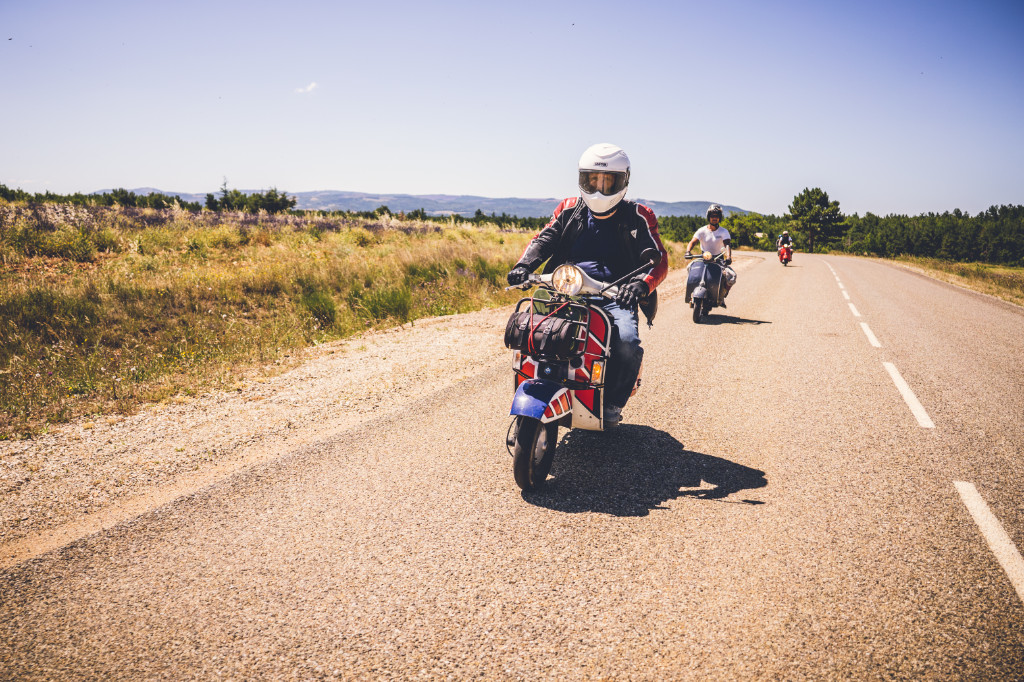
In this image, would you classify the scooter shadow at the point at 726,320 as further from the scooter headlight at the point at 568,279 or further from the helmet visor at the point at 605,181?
the scooter headlight at the point at 568,279

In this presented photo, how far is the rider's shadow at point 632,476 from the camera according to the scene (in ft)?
11.0

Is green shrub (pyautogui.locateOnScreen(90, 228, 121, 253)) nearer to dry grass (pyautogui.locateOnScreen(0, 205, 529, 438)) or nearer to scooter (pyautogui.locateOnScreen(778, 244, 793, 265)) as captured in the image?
dry grass (pyautogui.locateOnScreen(0, 205, 529, 438))

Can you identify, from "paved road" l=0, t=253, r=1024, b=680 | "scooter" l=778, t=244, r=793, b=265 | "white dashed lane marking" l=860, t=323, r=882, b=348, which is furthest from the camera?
"scooter" l=778, t=244, r=793, b=265

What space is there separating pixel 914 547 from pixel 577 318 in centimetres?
228

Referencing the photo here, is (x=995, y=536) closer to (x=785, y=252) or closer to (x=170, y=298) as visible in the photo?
(x=170, y=298)

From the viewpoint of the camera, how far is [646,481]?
3600 millimetres

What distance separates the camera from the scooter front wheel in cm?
327

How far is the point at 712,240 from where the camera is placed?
1018 centimetres

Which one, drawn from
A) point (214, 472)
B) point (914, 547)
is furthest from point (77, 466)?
point (914, 547)

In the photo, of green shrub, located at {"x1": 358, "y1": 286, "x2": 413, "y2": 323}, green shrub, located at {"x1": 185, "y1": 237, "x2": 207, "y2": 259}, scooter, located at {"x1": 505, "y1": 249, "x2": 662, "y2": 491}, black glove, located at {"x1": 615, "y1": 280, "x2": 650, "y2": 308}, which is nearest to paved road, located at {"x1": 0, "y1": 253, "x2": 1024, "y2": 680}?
scooter, located at {"x1": 505, "y1": 249, "x2": 662, "y2": 491}

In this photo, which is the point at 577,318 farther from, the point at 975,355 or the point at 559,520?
the point at 975,355

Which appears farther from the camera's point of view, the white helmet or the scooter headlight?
the white helmet

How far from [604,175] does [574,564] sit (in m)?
2.67

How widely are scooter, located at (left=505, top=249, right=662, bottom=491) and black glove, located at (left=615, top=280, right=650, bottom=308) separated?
0.37 feet
